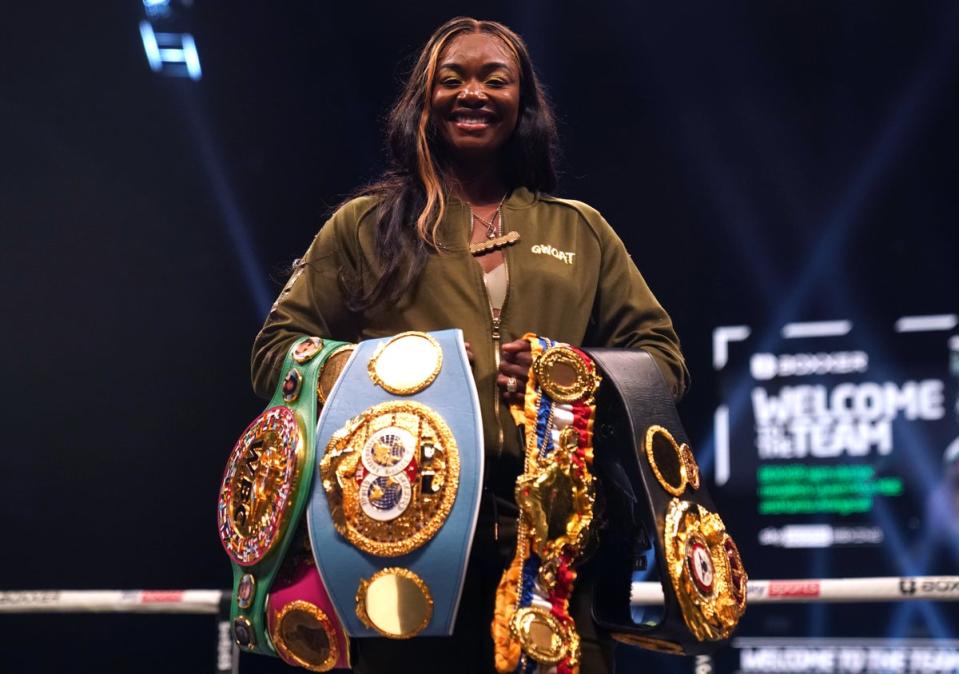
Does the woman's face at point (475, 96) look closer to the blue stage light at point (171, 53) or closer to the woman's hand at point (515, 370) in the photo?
the woman's hand at point (515, 370)

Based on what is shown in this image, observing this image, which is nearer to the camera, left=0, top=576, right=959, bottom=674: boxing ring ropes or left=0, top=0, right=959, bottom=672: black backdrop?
left=0, top=576, right=959, bottom=674: boxing ring ropes

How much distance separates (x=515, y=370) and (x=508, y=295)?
0.16 metres

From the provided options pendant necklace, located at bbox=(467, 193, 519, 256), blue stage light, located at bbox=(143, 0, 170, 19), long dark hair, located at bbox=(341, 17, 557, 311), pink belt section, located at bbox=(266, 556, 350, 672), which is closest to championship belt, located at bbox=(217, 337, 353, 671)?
pink belt section, located at bbox=(266, 556, 350, 672)

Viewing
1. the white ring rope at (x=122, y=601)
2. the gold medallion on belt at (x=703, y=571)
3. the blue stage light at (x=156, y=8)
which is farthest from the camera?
the blue stage light at (x=156, y=8)

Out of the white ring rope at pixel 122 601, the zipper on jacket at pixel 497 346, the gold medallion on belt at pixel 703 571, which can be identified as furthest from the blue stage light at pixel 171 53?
the gold medallion on belt at pixel 703 571

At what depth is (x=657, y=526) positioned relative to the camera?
4.43ft

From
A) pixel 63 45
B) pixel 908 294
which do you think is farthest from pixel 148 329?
pixel 908 294

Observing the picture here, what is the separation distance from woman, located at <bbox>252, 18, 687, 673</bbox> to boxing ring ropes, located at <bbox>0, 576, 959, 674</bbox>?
906mm

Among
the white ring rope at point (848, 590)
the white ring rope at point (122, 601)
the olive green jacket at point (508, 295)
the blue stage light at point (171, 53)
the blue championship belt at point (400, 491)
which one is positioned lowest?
the white ring rope at point (122, 601)

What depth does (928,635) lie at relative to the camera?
5.07 metres

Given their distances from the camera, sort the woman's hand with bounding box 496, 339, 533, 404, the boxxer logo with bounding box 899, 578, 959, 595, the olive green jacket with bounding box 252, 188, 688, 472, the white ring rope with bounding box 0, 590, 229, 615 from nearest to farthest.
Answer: the woman's hand with bounding box 496, 339, 533, 404 < the olive green jacket with bounding box 252, 188, 688, 472 < the boxxer logo with bounding box 899, 578, 959, 595 < the white ring rope with bounding box 0, 590, 229, 615

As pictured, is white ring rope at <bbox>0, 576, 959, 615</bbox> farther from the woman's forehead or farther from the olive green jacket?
the woman's forehead

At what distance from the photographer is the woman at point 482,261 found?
1.47 meters

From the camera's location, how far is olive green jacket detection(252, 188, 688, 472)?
5.16 ft
